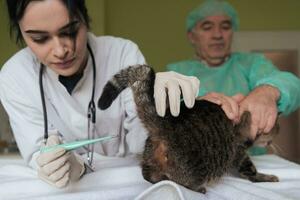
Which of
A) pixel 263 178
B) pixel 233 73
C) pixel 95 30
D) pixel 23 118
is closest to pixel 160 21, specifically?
pixel 95 30

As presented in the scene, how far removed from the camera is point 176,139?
2.25 feet

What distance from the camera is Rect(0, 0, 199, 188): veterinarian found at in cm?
77

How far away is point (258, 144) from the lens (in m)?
0.97

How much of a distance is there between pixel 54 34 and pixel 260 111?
464 mm

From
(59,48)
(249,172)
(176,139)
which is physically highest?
(59,48)

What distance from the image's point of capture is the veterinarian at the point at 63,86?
0.77 m

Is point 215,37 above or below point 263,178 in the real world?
above

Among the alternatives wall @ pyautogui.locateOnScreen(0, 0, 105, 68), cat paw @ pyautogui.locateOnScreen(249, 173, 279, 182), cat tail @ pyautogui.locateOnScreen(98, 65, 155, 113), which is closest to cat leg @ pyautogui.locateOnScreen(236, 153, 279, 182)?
cat paw @ pyautogui.locateOnScreen(249, 173, 279, 182)

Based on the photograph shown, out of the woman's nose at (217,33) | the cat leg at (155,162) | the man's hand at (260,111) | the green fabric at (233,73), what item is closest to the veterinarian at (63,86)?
the cat leg at (155,162)

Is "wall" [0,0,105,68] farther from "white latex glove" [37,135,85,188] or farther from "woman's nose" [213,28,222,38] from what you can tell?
"white latex glove" [37,135,85,188]

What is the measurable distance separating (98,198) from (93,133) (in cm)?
32

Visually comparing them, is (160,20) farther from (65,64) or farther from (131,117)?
(65,64)

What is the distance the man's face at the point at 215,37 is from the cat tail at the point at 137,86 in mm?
825

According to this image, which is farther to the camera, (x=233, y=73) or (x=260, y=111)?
(x=233, y=73)
